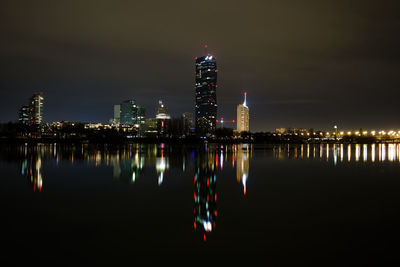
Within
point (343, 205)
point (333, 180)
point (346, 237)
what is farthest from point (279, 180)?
point (346, 237)

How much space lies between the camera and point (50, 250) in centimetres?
805

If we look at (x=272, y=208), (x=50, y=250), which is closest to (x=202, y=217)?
(x=272, y=208)

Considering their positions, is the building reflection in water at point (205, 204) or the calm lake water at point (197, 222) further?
the building reflection in water at point (205, 204)

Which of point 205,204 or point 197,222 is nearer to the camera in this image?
point 197,222

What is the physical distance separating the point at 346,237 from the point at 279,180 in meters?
11.1

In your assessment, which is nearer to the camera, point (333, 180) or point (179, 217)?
point (179, 217)

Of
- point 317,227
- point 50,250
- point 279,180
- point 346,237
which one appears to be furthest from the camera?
point 279,180

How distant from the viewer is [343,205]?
1327cm

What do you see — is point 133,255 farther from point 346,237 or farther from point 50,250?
point 346,237

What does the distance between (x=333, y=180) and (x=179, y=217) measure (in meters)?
12.5

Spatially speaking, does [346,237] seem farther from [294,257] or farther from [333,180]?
[333,180]

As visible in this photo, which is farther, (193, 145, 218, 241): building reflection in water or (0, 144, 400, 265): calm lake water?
(193, 145, 218, 241): building reflection in water

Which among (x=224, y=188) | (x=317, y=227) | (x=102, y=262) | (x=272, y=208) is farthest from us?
(x=224, y=188)

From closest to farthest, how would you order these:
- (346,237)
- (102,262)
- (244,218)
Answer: (102,262) < (346,237) < (244,218)
